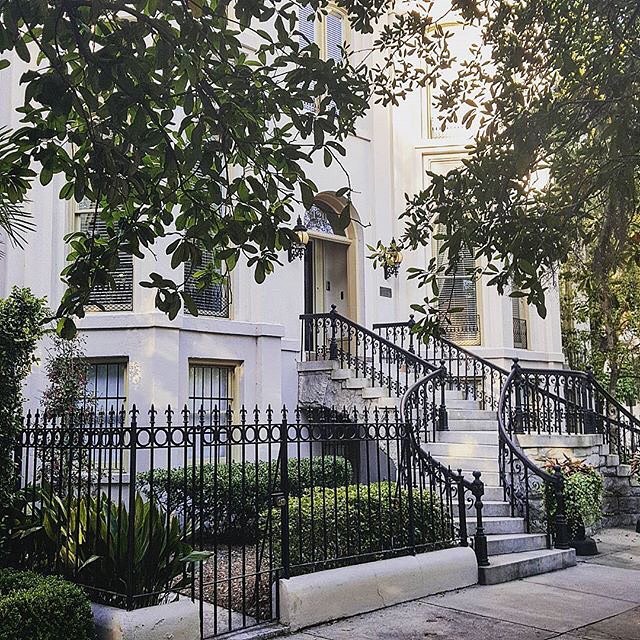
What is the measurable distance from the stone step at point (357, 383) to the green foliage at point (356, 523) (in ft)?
14.7

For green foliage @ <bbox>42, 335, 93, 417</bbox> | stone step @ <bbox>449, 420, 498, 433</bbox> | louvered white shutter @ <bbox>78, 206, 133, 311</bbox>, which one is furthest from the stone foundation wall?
green foliage @ <bbox>42, 335, 93, 417</bbox>

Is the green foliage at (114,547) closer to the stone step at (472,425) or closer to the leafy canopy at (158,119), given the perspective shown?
the leafy canopy at (158,119)

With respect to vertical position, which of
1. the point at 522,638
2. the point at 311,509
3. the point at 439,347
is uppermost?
the point at 439,347

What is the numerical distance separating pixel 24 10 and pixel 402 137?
13.5 meters

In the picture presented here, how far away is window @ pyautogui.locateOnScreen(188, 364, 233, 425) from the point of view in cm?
1302

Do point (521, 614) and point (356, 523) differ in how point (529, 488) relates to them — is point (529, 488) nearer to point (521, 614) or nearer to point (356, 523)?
point (521, 614)

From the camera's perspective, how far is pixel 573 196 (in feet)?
24.0

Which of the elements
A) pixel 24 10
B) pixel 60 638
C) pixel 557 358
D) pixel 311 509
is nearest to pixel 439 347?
pixel 557 358

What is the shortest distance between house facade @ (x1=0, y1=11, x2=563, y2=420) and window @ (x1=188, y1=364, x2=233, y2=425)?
2cm

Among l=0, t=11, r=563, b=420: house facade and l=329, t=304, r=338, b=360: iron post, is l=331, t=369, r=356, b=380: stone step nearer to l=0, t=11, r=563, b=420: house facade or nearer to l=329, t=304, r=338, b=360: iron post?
l=329, t=304, r=338, b=360: iron post

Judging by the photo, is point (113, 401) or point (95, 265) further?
point (113, 401)

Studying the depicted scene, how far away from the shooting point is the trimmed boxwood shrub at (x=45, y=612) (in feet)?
18.7

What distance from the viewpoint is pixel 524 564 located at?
30.7ft

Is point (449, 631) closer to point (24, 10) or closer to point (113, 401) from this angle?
point (24, 10)
